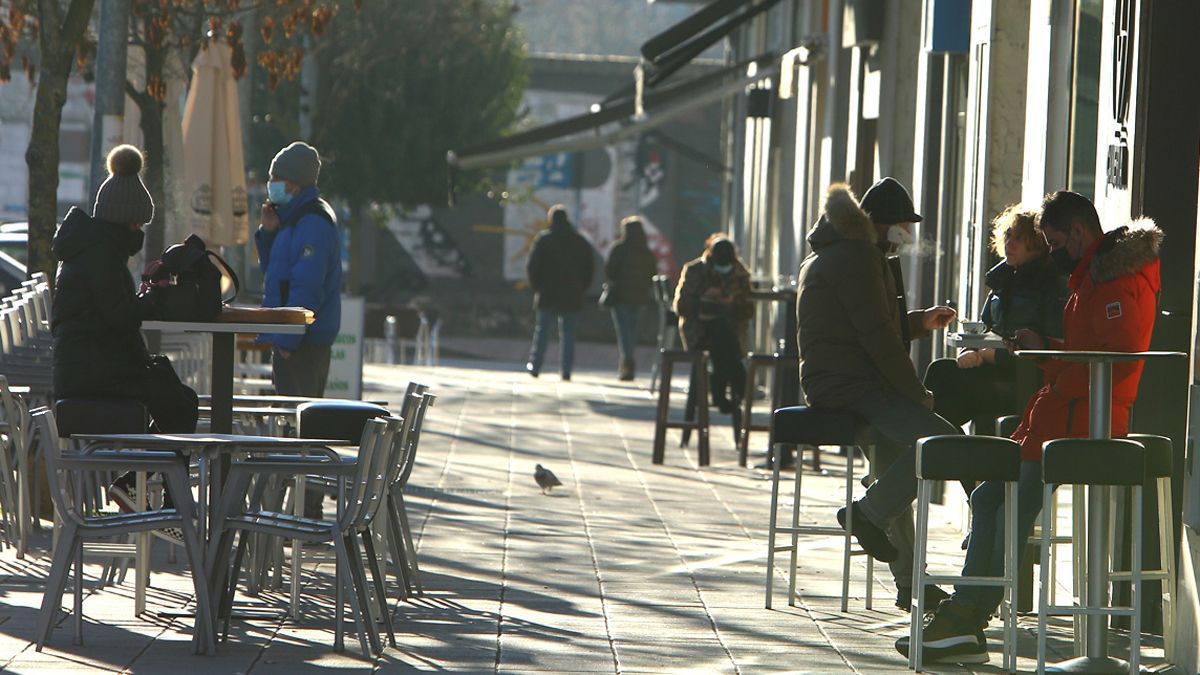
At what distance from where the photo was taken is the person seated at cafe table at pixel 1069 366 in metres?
6.84

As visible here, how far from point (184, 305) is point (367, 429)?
136 cm

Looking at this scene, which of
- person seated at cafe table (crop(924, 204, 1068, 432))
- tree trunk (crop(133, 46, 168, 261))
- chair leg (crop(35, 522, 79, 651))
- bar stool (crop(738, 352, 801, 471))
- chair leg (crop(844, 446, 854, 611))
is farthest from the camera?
tree trunk (crop(133, 46, 168, 261))

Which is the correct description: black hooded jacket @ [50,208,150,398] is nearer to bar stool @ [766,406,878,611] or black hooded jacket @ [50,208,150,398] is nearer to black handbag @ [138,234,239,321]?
black handbag @ [138,234,239,321]

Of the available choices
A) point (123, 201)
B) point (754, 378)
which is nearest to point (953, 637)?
point (123, 201)

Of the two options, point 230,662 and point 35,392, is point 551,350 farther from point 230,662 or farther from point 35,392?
point 230,662

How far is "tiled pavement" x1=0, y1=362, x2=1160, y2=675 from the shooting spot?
6887 mm

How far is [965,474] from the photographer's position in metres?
6.78

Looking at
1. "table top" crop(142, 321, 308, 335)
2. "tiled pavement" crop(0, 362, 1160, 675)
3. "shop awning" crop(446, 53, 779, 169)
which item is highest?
"shop awning" crop(446, 53, 779, 169)

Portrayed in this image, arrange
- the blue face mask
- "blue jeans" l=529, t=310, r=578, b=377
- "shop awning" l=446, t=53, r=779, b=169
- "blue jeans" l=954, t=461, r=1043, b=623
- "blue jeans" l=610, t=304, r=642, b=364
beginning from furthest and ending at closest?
"blue jeans" l=610, t=304, r=642, b=364
"blue jeans" l=529, t=310, r=578, b=377
"shop awning" l=446, t=53, r=779, b=169
the blue face mask
"blue jeans" l=954, t=461, r=1043, b=623

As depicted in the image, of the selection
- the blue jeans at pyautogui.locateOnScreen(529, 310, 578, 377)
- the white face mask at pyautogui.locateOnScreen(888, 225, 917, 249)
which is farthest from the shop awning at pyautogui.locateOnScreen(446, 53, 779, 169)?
the white face mask at pyautogui.locateOnScreen(888, 225, 917, 249)

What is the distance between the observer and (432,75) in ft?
103

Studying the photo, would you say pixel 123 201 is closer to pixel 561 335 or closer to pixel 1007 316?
pixel 1007 316

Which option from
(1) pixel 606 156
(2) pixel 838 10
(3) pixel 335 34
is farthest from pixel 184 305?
(1) pixel 606 156

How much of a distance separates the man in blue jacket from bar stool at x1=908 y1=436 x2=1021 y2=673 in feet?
13.2
